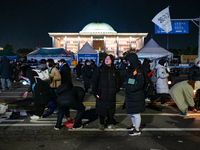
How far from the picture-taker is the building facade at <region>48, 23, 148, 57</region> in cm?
9362

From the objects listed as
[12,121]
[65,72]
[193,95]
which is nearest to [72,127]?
[65,72]

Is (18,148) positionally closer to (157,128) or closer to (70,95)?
(70,95)

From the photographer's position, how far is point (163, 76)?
23.4ft

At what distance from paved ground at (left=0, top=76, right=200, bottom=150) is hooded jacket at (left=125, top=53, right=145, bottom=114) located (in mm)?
628

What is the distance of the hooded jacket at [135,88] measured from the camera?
438 cm

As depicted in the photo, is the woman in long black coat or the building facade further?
the building facade

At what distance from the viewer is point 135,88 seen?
4.37m

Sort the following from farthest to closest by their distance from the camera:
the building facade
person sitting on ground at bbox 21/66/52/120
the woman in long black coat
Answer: the building facade, person sitting on ground at bbox 21/66/52/120, the woman in long black coat

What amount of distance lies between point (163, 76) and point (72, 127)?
3736 millimetres

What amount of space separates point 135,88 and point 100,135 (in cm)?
126

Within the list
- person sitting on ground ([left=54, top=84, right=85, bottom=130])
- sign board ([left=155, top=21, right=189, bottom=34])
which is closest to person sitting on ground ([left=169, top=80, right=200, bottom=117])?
person sitting on ground ([left=54, top=84, right=85, bottom=130])

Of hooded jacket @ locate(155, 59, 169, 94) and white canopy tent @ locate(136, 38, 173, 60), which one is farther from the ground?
white canopy tent @ locate(136, 38, 173, 60)

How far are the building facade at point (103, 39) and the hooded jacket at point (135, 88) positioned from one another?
87980 millimetres

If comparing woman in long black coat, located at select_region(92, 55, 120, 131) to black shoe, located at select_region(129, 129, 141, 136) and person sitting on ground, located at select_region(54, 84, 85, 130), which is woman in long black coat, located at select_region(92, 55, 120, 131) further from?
black shoe, located at select_region(129, 129, 141, 136)
